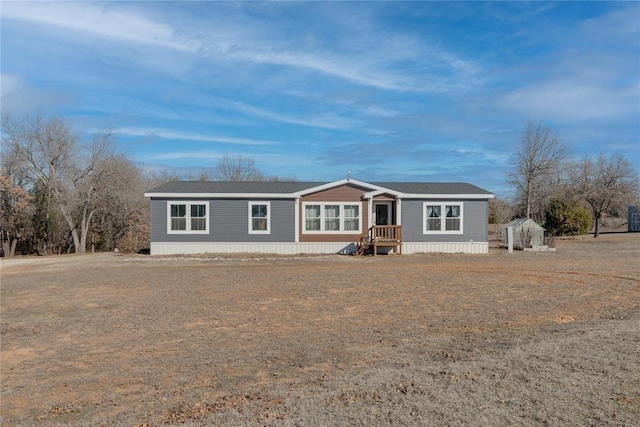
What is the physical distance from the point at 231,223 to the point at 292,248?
3.06 m

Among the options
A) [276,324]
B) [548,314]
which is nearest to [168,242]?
[276,324]

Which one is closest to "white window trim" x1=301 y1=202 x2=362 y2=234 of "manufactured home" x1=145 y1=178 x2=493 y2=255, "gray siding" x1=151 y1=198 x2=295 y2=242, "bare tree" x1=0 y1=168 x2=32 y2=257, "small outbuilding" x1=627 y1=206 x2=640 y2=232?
"manufactured home" x1=145 y1=178 x2=493 y2=255

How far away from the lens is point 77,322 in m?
8.86

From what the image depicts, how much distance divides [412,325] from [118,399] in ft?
15.1

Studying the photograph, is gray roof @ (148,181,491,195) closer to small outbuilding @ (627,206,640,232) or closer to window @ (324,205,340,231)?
window @ (324,205,340,231)

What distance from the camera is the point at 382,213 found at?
25.1m

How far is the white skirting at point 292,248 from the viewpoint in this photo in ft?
76.2

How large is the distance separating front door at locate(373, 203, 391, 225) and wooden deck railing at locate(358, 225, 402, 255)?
4.21 ft

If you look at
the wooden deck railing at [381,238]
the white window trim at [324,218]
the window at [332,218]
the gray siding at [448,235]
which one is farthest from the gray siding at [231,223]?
the gray siding at [448,235]

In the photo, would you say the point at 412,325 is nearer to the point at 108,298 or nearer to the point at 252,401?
the point at 252,401

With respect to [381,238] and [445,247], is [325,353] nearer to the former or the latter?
[381,238]

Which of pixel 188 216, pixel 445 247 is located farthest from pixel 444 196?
pixel 188 216

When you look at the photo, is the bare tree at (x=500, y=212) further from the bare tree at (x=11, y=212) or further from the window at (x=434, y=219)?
the bare tree at (x=11, y=212)

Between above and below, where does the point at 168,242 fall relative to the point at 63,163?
below
